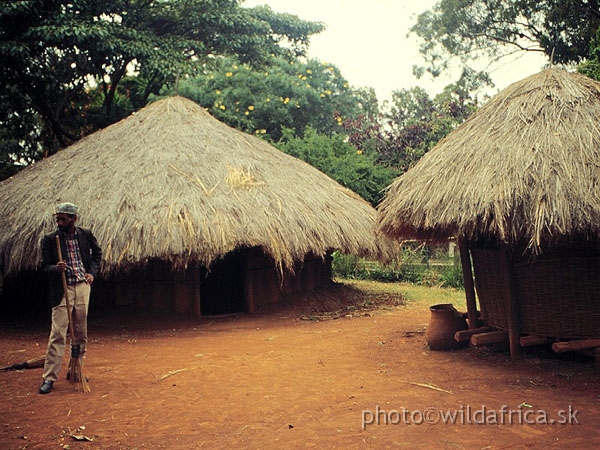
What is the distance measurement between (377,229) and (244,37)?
955cm

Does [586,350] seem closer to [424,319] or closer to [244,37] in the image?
[424,319]

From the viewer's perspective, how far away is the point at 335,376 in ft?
17.9

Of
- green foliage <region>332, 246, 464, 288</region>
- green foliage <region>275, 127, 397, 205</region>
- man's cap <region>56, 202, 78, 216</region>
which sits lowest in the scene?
green foliage <region>332, 246, 464, 288</region>

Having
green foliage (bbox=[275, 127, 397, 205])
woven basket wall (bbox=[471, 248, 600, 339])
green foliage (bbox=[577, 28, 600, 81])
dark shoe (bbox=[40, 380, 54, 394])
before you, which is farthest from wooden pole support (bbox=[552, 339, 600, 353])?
green foliage (bbox=[275, 127, 397, 205])

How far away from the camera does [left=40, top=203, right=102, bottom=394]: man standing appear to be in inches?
196

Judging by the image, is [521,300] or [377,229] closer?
[521,300]

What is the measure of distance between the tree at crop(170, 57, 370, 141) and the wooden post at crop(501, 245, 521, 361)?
40.1ft

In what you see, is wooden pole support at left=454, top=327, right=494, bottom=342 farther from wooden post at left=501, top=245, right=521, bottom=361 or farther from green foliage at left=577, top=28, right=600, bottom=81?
green foliage at left=577, top=28, right=600, bottom=81

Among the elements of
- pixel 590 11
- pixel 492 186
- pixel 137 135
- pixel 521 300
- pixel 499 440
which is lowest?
pixel 499 440

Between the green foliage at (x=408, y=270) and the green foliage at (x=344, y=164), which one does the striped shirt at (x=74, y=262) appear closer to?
the green foliage at (x=408, y=270)

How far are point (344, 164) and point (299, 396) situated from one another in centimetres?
1086

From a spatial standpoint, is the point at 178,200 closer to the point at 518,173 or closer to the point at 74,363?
the point at 74,363

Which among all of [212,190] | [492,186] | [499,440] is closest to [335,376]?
[499,440]

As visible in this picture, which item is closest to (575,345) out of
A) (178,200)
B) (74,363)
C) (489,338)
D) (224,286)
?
(489,338)
